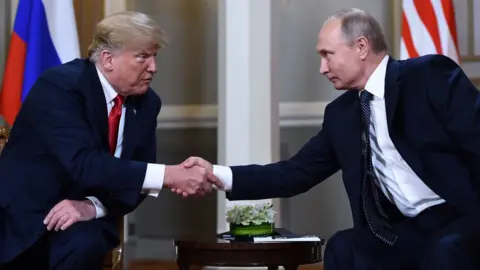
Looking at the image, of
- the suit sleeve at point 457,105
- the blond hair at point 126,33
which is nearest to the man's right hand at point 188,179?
the blond hair at point 126,33

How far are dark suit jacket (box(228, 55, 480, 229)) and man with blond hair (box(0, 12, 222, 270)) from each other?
0.54m

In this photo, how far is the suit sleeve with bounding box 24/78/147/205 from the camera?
2.52m

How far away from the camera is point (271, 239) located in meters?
2.76

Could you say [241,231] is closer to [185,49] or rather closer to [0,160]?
[0,160]

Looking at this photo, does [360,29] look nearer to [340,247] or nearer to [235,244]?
[340,247]

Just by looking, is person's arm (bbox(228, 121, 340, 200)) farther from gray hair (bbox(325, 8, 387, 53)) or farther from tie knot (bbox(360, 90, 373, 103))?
gray hair (bbox(325, 8, 387, 53))

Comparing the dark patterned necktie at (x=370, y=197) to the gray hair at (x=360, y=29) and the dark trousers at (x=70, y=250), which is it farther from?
the dark trousers at (x=70, y=250)

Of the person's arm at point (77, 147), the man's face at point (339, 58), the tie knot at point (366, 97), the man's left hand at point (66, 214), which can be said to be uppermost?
the man's face at point (339, 58)

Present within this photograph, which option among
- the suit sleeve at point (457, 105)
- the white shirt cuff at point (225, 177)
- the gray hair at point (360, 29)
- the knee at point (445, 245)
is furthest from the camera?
the white shirt cuff at point (225, 177)

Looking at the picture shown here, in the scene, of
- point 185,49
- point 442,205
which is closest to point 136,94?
point 442,205

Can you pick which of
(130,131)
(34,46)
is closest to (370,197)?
(130,131)

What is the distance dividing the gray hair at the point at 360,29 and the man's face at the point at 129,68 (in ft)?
A: 2.13

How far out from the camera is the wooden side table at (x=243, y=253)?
267 centimetres

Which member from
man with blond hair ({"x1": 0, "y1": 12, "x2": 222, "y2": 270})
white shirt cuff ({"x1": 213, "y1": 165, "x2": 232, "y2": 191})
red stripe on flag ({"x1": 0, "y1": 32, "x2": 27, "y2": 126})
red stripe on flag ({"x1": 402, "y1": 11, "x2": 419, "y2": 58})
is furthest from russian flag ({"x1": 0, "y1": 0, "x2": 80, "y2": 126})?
red stripe on flag ({"x1": 402, "y1": 11, "x2": 419, "y2": 58})
